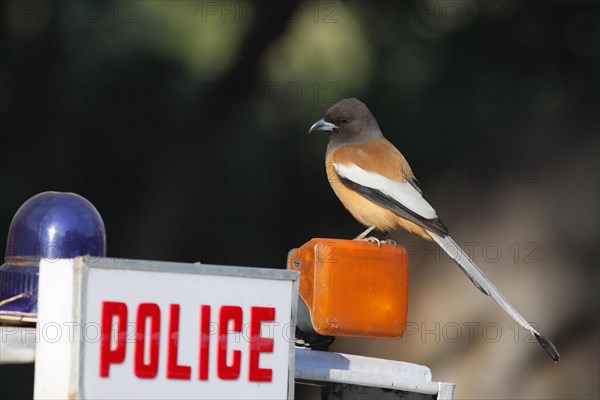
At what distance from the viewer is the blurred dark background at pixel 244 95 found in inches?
393

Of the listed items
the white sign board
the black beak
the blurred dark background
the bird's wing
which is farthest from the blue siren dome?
the blurred dark background

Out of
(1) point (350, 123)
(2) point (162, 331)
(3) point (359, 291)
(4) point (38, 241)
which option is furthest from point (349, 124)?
(2) point (162, 331)

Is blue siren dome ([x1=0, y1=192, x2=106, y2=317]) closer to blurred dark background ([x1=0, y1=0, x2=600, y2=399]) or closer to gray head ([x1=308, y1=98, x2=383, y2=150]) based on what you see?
gray head ([x1=308, y1=98, x2=383, y2=150])

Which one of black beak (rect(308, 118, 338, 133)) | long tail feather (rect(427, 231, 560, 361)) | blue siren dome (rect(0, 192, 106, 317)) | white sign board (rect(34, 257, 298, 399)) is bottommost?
white sign board (rect(34, 257, 298, 399))

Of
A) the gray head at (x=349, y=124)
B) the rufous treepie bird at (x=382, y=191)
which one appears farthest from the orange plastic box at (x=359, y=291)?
the gray head at (x=349, y=124)

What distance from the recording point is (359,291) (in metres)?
3.07

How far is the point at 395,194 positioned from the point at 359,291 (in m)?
3.15

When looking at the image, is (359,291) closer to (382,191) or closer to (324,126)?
(382,191)

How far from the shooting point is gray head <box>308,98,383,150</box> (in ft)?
23.1

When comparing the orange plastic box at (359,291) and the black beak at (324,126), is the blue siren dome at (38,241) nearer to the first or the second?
the orange plastic box at (359,291)

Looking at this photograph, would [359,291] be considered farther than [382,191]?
No

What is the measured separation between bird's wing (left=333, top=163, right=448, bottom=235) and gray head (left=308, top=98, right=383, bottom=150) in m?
0.73

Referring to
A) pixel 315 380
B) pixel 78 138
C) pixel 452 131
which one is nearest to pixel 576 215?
pixel 452 131

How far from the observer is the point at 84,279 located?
2.68 meters
